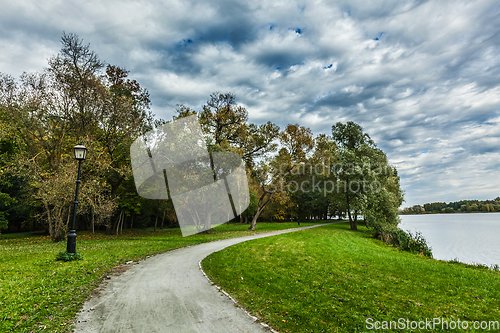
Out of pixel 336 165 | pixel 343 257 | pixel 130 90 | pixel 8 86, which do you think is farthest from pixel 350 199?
pixel 8 86

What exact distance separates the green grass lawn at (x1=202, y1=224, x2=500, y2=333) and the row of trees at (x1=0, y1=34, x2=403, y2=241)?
44.9 ft

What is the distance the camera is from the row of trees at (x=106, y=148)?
16.8 metres

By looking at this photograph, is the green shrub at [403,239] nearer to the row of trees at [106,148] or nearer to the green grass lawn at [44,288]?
the row of trees at [106,148]

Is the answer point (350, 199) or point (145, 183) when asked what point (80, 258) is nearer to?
point (145, 183)

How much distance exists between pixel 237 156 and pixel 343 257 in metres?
16.4

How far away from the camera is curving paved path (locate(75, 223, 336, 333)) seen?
4.62m

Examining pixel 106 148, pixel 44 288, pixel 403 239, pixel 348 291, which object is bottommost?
pixel 403 239

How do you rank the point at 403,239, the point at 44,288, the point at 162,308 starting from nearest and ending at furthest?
1. the point at 162,308
2. the point at 44,288
3. the point at 403,239

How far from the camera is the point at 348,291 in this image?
6.53m

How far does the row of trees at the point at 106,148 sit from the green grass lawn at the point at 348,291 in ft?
44.9

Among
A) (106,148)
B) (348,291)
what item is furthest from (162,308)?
(106,148)

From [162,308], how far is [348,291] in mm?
4721

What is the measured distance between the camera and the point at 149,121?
25125 millimetres

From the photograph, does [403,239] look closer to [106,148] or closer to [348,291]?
[348,291]
